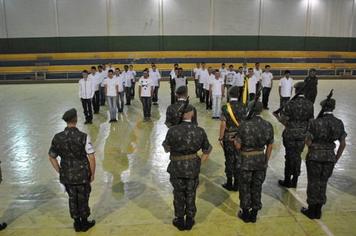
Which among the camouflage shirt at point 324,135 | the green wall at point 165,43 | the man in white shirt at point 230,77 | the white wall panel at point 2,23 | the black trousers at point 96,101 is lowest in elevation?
the black trousers at point 96,101

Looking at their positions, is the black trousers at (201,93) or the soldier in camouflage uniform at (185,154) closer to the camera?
the soldier in camouflage uniform at (185,154)

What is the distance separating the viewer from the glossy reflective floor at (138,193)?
5.19 meters

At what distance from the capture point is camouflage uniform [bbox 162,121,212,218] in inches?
187

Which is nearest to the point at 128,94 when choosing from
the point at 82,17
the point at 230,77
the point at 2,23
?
A: the point at 230,77

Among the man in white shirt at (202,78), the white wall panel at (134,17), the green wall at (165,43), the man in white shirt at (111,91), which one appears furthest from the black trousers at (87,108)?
the white wall panel at (134,17)

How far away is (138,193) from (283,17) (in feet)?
73.2

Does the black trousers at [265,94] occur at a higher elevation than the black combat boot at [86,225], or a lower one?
higher

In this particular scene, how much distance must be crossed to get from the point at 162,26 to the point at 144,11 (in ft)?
5.27

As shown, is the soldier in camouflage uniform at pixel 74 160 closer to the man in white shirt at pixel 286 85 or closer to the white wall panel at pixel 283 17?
the man in white shirt at pixel 286 85

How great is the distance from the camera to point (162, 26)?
24.1m

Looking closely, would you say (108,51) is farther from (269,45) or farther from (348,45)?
(348,45)

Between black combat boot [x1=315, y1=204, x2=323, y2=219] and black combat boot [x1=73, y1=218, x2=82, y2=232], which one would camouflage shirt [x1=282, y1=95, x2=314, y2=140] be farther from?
black combat boot [x1=73, y1=218, x2=82, y2=232]

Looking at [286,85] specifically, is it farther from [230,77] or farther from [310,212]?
[310,212]

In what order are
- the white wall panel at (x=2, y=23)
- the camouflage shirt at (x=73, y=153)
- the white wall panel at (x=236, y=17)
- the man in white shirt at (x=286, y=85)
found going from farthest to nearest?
the white wall panel at (x=236, y=17) → the white wall panel at (x=2, y=23) → the man in white shirt at (x=286, y=85) → the camouflage shirt at (x=73, y=153)
